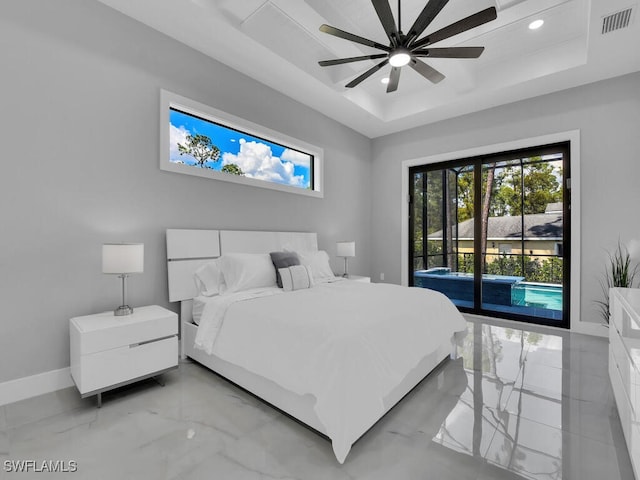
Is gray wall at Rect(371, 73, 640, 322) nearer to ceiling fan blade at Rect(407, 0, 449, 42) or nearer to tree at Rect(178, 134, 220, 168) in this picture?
ceiling fan blade at Rect(407, 0, 449, 42)

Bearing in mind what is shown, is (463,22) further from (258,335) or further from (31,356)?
(31,356)

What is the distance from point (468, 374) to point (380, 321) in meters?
1.22

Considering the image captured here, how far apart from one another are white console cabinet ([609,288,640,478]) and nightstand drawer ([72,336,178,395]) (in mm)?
2739

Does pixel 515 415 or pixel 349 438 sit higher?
pixel 349 438

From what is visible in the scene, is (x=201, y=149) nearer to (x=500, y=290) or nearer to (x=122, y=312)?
(x=122, y=312)

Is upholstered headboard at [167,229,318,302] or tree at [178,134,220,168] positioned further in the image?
tree at [178,134,220,168]

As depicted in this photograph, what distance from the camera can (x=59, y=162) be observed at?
7.84 feet

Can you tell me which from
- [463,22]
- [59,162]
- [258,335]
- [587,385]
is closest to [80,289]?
[59,162]

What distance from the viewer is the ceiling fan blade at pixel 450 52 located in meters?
2.46

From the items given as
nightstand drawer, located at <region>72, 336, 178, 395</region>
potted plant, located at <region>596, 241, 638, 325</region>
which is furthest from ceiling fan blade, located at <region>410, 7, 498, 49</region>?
potted plant, located at <region>596, 241, 638, 325</region>

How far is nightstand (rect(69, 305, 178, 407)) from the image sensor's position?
205cm

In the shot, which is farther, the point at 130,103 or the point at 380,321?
the point at 130,103

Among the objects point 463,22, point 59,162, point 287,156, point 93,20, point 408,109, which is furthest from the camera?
point 408,109

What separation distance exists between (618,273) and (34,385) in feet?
18.1
